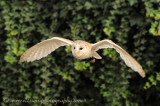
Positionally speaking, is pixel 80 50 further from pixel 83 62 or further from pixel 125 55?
pixel 83 62

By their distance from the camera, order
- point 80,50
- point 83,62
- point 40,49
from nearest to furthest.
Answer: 1. point 80,50
2. point 40,49
3. point 83,62

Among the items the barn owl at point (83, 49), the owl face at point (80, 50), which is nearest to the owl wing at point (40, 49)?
the barn owl at point (83, 49)

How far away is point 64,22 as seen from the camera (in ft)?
8.34

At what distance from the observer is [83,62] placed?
7.47 ft

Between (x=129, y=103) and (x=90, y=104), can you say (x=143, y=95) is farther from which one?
(x=90, y=104)

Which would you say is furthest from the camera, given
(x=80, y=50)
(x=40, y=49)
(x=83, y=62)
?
(x=83, y=62)

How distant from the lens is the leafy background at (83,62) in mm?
2229

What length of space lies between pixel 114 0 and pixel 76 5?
338mm

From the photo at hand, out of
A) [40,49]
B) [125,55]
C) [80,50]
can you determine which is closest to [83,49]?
[80,50]

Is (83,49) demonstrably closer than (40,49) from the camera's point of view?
Yes

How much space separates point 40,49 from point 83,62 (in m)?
0.58

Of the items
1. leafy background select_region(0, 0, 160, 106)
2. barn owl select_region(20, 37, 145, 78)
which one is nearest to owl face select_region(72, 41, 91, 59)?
barn owl select_region(20, 37, 145, 78)

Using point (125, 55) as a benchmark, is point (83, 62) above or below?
above

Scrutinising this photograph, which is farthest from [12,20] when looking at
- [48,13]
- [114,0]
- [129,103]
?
[129,103]
